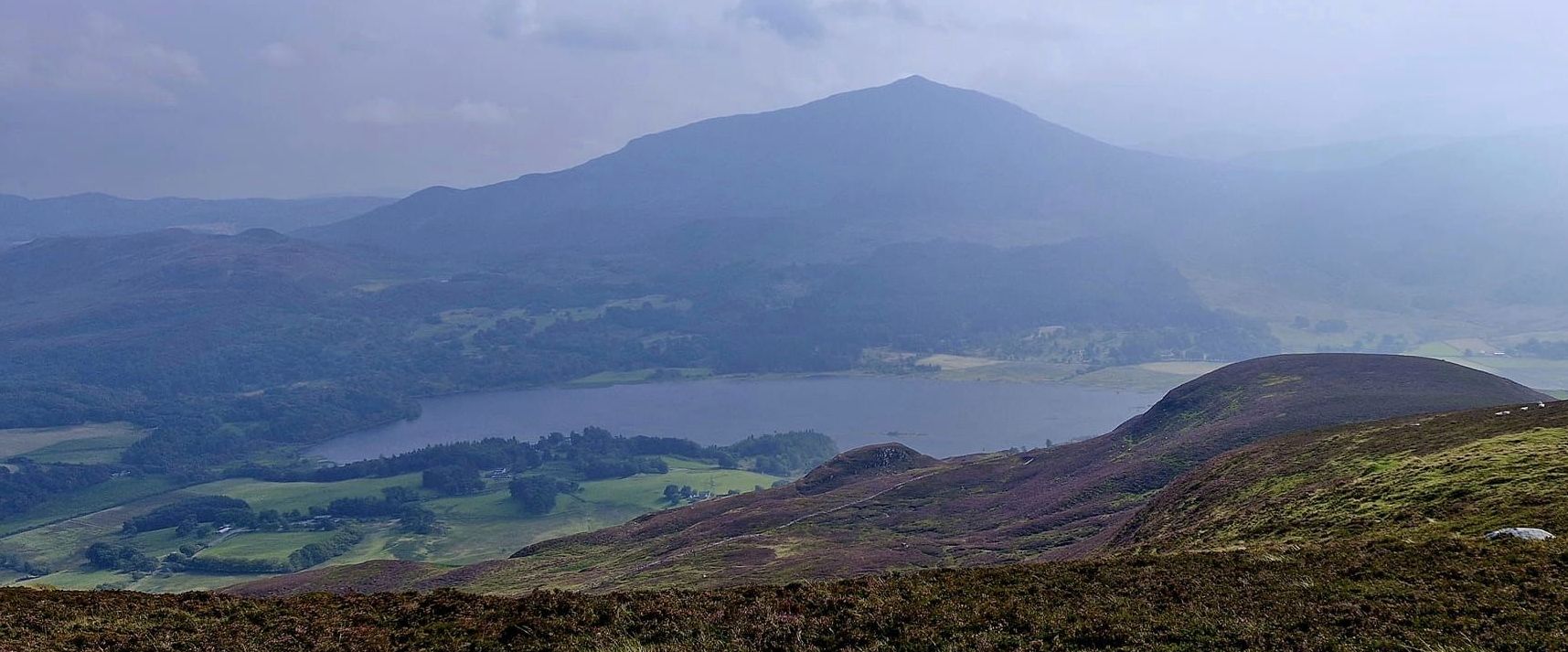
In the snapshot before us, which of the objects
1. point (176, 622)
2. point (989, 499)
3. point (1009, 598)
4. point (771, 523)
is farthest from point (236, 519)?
point (1009, 598)

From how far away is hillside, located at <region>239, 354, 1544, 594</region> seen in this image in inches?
2040

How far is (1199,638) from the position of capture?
16594 millimetres

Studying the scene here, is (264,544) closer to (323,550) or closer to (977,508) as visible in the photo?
(323,550)

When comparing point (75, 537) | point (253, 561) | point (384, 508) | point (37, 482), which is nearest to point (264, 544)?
point (253, 561)

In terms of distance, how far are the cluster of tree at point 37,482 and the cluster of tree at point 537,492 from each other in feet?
326

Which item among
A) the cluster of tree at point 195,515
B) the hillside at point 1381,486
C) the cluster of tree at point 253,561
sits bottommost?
the cluster of tree at point 253,561

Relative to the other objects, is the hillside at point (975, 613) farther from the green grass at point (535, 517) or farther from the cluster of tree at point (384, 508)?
the cluster of tree at point (384, 508)

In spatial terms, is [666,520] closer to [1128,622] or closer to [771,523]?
[771,523]

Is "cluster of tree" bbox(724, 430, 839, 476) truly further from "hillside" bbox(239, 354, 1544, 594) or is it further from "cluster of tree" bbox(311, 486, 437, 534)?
"hillside" bbox(239, 354, 1544, 594)

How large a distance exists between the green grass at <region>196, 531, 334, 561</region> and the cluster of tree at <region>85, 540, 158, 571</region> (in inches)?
249

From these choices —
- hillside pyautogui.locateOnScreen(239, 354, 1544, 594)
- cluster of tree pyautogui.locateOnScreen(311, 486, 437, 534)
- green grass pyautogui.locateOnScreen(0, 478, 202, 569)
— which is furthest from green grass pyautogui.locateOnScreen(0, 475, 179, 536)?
hillside pyautogui.locateOnScreen(239, 354, 1544, 594)

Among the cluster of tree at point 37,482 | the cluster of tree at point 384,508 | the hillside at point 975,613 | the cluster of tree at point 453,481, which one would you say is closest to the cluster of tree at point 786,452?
the cluster of tree at point 453,481

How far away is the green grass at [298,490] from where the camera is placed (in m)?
164

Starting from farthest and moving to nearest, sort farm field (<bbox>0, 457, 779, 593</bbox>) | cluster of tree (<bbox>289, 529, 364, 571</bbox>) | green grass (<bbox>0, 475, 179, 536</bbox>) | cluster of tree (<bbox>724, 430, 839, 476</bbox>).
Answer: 1. cluster of tree (<bbox>724, 430, 839, 476</bbox>)
2. green grass (<bbox>0, 475, 179, 536</bbox>)
3. cluster of tree (<bbox>289, 529, 364, 571</bbox>)
4. farm field (<bbox>0, 457, 779, 593</bbox>)
